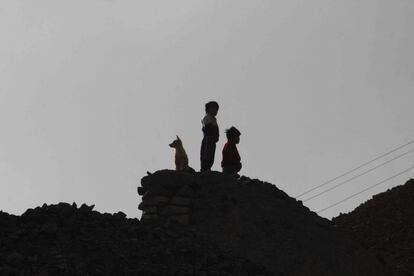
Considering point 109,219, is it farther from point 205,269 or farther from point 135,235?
point 205,269

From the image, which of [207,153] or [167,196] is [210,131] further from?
[167,196]

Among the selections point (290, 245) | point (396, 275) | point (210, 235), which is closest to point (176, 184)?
point (210, 235)

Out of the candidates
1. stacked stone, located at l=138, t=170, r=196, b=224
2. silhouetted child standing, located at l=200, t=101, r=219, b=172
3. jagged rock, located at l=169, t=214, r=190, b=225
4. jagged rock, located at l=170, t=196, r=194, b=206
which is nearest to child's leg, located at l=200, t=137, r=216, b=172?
silhouetted child standing, located at l=200, t=101, r=219, b=172

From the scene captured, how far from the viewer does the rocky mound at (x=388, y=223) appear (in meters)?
18.6

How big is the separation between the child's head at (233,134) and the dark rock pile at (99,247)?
9.70 feet

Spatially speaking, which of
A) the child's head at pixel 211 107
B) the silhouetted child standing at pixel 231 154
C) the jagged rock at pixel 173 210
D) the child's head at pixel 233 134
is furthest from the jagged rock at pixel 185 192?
the child's head at pixel 211 107

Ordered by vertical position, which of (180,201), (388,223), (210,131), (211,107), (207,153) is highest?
(211,107)

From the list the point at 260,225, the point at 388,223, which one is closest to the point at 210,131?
the point at 260,225

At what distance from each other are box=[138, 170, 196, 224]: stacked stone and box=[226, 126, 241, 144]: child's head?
1.33 m

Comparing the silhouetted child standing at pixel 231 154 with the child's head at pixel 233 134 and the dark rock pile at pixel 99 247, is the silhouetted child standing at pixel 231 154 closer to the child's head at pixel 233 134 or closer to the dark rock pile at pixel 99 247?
the child's head at pixel 233 134

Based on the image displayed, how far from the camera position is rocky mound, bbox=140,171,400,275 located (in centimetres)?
1255

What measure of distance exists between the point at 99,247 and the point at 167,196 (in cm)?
323

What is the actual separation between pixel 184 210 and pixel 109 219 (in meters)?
1.83

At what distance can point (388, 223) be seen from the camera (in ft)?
68.1
